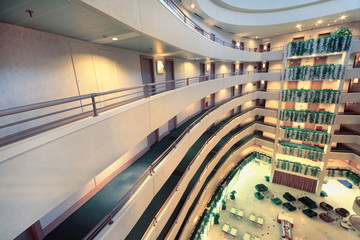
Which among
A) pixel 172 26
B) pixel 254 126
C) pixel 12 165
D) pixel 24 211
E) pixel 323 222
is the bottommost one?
pixel 323 222

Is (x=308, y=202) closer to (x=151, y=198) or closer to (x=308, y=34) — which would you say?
(x=151, y=198)

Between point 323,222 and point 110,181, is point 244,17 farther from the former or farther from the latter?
point 323,222

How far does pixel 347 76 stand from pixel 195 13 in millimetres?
15401

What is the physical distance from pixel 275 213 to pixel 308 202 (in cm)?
383

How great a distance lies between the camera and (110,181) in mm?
7762

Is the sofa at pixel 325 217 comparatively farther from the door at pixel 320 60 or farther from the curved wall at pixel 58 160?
the curved wall at pixel 58 160

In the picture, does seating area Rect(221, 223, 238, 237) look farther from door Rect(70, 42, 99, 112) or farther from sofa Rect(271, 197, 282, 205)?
door Rect(70, 42, 99, 112)

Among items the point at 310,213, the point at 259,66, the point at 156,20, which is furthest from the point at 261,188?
the point at 156,20

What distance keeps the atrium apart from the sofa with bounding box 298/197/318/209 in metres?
0.12

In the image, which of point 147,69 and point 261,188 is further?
point 261,188

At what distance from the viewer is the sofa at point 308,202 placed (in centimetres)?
1625

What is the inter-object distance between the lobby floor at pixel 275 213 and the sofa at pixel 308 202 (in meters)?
0.55

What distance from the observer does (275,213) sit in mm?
16109

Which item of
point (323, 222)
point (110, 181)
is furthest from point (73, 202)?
point (323, 222)
